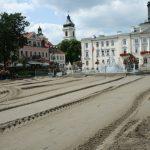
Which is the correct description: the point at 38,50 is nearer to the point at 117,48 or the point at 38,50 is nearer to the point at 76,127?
the point at 117,48

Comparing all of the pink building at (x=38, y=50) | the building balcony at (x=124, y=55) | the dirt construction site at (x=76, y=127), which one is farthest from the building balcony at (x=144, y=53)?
the dirt construction site at (x=76, y=127)

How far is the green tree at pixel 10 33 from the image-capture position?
8088cm

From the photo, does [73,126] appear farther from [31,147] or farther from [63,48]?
[63,48]

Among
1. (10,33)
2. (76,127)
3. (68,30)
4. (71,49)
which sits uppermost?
(68,30)

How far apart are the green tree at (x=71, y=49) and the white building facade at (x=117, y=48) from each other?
1170cm

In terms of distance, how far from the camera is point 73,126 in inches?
707

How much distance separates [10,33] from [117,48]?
54035mm

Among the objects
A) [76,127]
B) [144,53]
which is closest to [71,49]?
[144,53]

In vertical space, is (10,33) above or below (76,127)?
above

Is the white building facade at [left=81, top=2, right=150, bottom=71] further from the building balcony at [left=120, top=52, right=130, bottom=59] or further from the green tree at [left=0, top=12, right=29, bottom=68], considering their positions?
the green tree at [left=0, top=12, right=29, bottom=68]

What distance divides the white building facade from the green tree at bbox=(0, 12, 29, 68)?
1488 inches

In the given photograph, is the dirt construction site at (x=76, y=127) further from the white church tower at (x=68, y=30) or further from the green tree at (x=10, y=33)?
the white church tower at (x=68, y=30)

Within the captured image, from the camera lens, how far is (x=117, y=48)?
129750 mm

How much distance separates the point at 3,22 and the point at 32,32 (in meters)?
29.4
